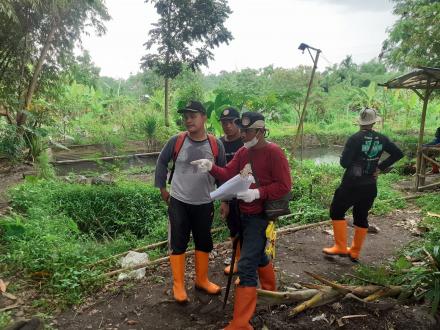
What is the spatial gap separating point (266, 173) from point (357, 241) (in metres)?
2.04

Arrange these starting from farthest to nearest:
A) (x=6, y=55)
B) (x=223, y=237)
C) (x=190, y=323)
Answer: (x=6, y=55) < (x=223, y=237) < (x=190, y=323)

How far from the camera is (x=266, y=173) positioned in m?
3.18

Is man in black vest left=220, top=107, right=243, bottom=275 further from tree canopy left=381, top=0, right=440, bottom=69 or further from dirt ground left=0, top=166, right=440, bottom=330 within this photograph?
tree canopy left=381, top=0, right=440, bottom=69

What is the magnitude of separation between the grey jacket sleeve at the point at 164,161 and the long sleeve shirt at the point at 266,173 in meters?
0.54

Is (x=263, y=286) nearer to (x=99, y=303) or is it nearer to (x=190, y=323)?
(x=190, y=323)

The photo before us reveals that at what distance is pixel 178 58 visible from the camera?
13195 millimetres

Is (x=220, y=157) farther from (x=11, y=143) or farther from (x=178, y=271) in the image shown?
(x=11, y=143)

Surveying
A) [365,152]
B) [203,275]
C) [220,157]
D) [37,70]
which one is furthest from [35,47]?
[365,152]

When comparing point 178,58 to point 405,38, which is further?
point 178,58

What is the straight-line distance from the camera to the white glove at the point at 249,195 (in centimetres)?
303

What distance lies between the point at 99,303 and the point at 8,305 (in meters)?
0.84

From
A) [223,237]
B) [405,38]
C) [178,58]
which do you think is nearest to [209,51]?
[178,58]

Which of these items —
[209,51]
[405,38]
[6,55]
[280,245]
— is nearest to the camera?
[280,245]

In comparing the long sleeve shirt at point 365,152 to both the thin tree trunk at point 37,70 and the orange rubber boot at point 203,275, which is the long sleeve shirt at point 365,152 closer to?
the orange rubber boot at point 203,275
